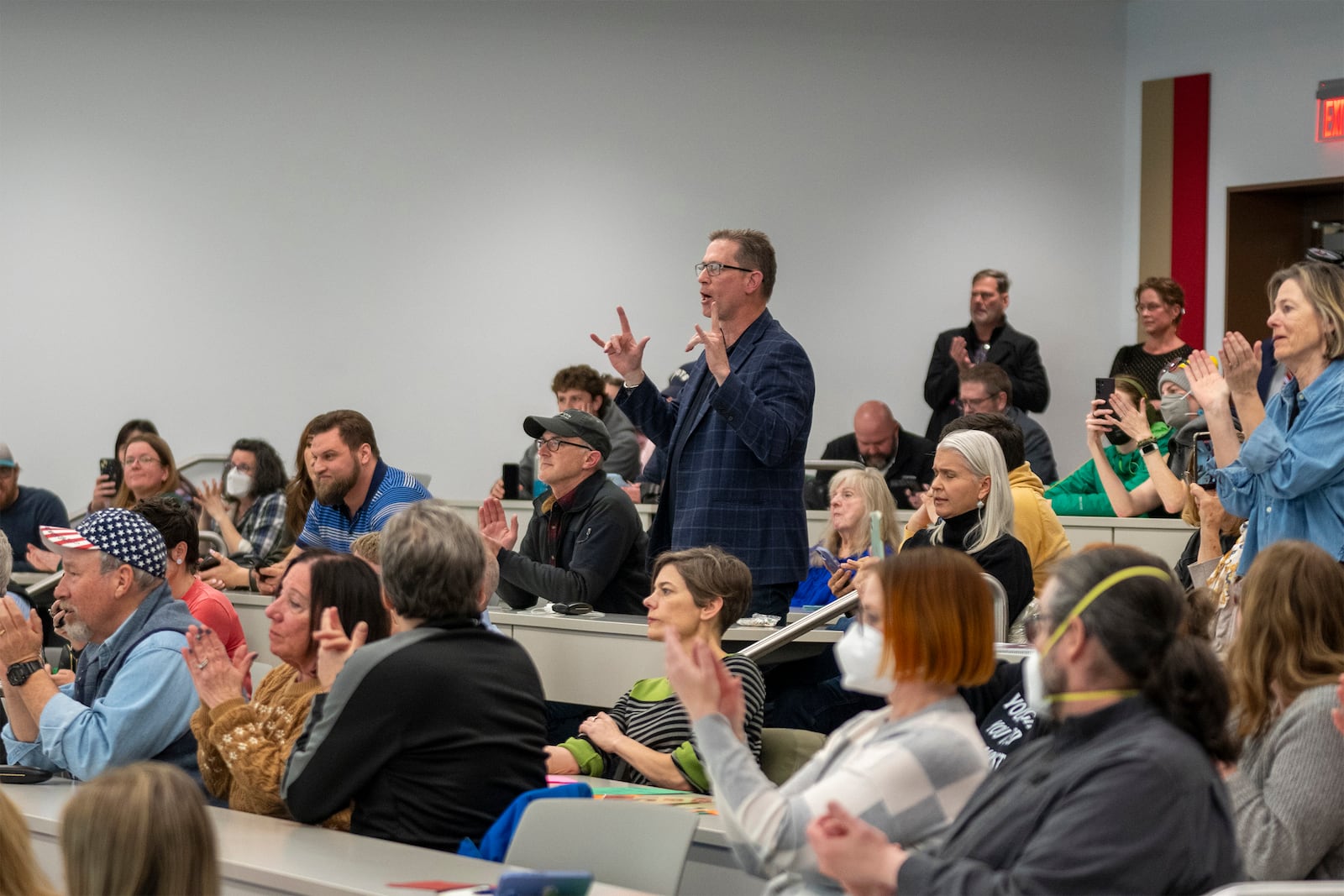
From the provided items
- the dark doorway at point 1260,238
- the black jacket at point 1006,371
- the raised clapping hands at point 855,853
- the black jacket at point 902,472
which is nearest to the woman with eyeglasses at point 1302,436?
the raised clapping hands at point 855,853

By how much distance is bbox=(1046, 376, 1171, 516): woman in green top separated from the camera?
533 cm

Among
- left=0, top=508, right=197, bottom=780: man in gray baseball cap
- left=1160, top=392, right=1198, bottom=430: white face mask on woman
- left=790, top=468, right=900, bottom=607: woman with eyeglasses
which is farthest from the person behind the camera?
left=1160, top=392, right=1198, bottom=430: white face mask on woman

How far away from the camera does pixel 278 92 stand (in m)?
Result: 8.15

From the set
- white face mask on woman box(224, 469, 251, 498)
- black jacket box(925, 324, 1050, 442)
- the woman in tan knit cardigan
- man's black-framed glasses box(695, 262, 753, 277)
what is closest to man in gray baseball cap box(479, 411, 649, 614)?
man's black-framed glasses box(695, 262, 753, 277)

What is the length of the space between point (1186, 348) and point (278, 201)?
4.65 metres

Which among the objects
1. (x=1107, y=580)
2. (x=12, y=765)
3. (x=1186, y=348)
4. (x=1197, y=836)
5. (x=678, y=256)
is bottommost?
(x=12, y=765)

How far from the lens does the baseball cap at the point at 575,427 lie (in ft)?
14.6

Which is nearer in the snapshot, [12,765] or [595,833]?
[595,833]

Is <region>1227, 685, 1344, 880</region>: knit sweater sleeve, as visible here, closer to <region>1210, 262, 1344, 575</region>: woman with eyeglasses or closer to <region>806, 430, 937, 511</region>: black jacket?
<region>1210, 262, 1344, 575</region>: woman with eyeglasses

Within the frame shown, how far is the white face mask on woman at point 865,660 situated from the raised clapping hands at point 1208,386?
194 centimetres

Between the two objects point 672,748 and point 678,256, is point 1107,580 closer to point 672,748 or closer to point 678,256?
point 672,748

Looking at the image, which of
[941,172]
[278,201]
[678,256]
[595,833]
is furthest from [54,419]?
[595,833]

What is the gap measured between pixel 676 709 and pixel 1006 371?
4860 millimetres

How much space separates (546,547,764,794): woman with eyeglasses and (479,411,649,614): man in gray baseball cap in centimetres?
78
